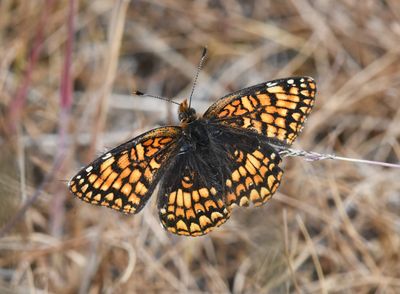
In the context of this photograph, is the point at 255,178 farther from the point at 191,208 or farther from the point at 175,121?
the point at 175,121

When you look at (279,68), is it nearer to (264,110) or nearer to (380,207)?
(380,207)

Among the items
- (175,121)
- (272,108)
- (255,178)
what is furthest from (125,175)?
(175,121)

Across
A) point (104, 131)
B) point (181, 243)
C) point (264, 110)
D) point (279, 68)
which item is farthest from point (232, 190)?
point (279, 68)

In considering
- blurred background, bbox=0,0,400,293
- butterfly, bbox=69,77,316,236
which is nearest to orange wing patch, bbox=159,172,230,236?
butterfly, bbox=69,77,316,236

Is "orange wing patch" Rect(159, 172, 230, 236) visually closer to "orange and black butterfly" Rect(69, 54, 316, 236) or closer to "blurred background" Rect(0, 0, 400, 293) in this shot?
"orange and black butterfly" Rect(69, 54, 316, 236)

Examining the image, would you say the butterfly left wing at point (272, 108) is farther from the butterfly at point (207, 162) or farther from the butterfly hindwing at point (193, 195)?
the butterfly hindwing at point (193, 195)

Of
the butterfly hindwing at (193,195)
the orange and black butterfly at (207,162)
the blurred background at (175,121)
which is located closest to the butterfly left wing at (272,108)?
the orange and black butterfly at (207,162)

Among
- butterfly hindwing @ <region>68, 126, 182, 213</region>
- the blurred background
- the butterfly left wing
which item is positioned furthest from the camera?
the blurred background
